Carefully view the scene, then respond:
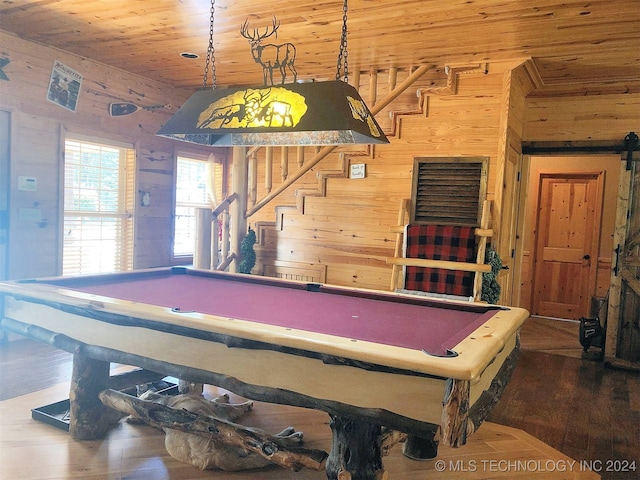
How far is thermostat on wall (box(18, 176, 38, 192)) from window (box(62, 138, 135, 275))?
0.37 metres

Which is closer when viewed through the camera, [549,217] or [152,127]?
[152,127]

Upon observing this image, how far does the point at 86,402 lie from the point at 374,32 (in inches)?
127

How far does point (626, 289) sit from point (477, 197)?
1.76 m

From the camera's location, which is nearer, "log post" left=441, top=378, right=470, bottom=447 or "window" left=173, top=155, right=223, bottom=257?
"log post" left=441, top=378, right=470, bottom=447

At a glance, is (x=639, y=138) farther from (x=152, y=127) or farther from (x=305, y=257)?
(x=152, y=127)

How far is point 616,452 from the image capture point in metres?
2.94

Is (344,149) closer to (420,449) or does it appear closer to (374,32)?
(374,32)

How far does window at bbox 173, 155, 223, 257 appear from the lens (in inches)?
251

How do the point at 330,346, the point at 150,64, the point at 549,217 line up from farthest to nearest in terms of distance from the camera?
the point at 549,217
the point at 150,64
the point at 330,346

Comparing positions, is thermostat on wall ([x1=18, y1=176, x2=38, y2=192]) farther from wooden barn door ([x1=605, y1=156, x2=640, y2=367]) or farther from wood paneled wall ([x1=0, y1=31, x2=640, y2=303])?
wooden barn door ([x1=605, y1=156, x2=640, y2=367])

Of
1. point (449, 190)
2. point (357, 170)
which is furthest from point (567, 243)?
point (357, 170)

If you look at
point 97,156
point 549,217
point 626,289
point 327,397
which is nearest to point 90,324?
point 327,397

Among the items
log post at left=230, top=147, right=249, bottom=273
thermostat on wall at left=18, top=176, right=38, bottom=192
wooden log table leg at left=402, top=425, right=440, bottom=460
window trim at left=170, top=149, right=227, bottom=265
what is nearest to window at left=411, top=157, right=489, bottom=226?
log post at left=230, top=147, right=249, bottom=273

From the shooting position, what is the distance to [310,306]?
2.58 m
